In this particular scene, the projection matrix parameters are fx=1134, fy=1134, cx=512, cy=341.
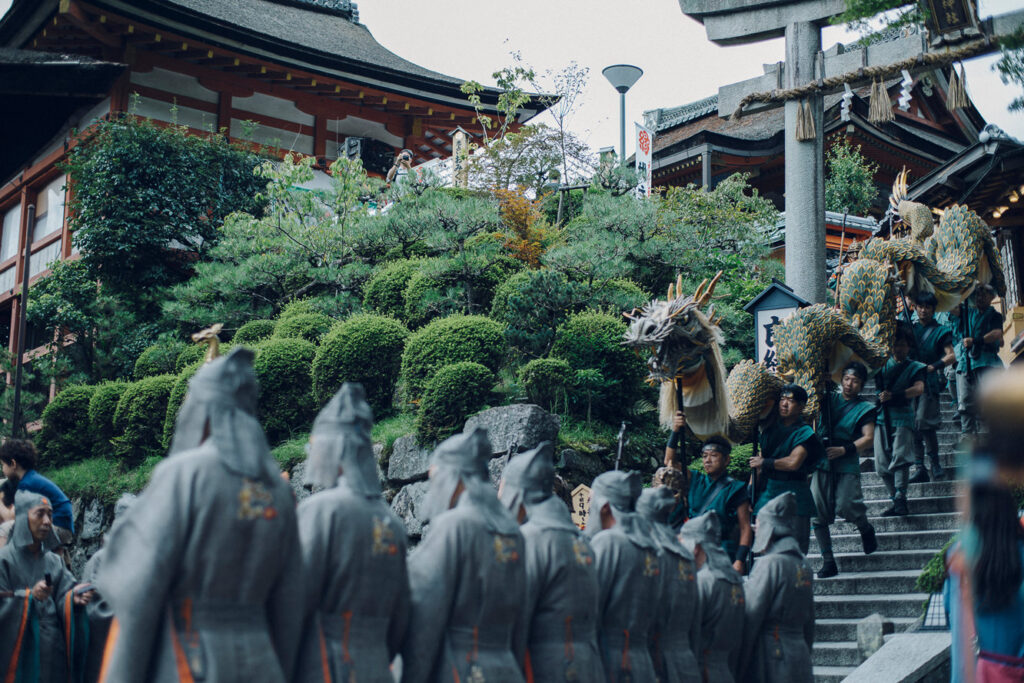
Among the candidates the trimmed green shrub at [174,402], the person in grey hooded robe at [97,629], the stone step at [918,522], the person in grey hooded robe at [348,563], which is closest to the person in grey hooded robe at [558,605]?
the person in grey hooded robe at [348,563]

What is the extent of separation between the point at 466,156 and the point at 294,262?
4.20 m

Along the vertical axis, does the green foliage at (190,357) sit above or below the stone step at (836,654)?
above

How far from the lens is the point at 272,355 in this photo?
47.0 feet

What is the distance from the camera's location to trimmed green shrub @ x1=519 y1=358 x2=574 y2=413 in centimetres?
1273

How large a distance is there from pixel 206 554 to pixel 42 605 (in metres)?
3.84

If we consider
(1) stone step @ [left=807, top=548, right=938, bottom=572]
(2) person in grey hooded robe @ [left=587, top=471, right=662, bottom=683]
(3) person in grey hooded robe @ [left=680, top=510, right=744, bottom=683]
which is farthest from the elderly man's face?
(1) stone step @ [left=807, top=548, right=938, bottom=572]

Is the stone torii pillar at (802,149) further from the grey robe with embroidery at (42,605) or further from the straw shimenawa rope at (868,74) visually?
the grey robe with embroidery at (42,605)

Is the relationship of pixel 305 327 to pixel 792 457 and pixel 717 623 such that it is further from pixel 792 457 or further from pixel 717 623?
pixel 717 623

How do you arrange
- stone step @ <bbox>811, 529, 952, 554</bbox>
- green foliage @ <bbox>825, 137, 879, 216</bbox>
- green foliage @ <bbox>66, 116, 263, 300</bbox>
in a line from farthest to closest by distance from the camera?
green foliage @ <bbox>825, 137, 879, 216</bbox> → green foliage @ <bbox>66, 116, 263, 300</bbox> → stone step @ <bbox>811, 529, 952, 554</bbox>

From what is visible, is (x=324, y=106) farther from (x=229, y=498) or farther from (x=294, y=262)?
(x=229, y=498)

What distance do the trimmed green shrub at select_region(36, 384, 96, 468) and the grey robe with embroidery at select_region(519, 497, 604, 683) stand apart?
12.4 m

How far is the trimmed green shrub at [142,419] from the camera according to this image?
15156 mm

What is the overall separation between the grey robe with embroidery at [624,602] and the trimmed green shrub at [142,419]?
10.1m

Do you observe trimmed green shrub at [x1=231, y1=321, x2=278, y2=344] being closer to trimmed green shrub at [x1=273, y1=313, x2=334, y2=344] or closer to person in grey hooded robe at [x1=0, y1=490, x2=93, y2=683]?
trimmed green shrub at [x1=273, y1=313, x2=334, y2=344]
